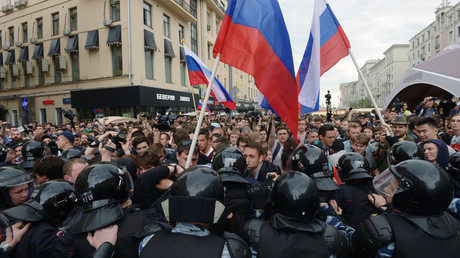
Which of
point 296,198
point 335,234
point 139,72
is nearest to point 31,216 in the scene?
point 296,198

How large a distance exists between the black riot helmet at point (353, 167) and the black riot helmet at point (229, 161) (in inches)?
45.9

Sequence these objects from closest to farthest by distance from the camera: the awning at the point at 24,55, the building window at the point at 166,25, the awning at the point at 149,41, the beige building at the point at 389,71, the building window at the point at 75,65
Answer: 1. the awning at the point at 149,41
2. the building window at the point at 75,65
3. the building window at the point at 166,25
4. the awning at the point at 24,55
5. the beige building at the point at 389,71

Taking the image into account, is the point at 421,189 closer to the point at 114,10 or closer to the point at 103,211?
the point at 103,211

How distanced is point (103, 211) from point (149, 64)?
68.2 ft

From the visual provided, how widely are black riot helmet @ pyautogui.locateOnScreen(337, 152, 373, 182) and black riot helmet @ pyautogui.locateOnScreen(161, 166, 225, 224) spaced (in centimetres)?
170

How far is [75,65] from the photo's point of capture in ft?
70.0

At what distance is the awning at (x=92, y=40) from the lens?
A: 19391mm

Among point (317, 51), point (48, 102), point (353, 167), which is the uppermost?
point (48, 102)

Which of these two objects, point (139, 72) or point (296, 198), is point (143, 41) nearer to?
point (139, 72)

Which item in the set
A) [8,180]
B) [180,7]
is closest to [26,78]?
[180,7]

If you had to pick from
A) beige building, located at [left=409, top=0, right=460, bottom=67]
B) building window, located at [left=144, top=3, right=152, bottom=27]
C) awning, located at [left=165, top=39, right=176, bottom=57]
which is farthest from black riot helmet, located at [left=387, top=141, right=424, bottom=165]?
beige building, located at [left=409, top=0, right=460, bottom=67]

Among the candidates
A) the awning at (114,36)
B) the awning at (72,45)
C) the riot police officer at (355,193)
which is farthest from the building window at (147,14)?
the riot police officer at (355,193)

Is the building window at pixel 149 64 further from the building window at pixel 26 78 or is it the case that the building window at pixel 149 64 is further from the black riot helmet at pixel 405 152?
the black riot helmet at pixel 405 152

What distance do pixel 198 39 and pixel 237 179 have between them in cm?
2931
